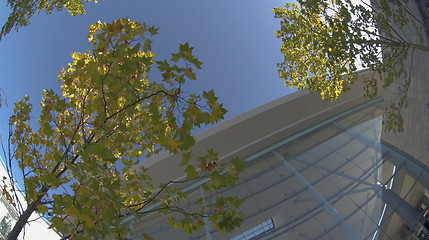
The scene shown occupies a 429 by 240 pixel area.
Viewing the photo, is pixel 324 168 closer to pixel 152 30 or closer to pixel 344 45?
pixel 344 45

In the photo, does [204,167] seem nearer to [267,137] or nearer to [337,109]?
[267,137]

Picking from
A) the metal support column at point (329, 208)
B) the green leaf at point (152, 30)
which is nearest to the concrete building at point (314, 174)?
the metal support column at point (329, 208)

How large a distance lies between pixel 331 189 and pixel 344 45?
401cm

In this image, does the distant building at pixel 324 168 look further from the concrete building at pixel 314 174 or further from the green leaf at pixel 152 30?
the green leaf at pixel 152 30

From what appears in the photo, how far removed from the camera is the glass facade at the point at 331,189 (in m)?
5.20

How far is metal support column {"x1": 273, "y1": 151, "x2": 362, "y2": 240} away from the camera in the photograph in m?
4.95

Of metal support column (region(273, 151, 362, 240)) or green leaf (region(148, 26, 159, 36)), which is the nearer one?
green leaf (region(148, 26, 159, 36))

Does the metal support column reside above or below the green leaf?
below

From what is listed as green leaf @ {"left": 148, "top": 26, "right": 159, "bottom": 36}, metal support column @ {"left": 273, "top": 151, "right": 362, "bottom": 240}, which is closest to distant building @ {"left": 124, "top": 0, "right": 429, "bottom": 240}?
metal support column @ {"left": 273, "top": 151, "right": 362, "bottom": 240}

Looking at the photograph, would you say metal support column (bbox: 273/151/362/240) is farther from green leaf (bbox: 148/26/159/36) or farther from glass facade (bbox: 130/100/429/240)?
green leaf (bbox: 148/26/159/36)

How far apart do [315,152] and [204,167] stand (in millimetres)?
6806

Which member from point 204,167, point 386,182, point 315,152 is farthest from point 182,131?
point 315,152

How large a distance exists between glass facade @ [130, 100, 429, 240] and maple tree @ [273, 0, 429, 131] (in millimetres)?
1375

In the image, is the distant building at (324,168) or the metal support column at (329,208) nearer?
the metal support column at (329,208)
